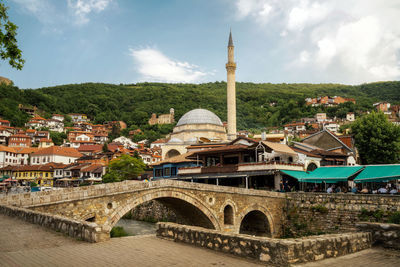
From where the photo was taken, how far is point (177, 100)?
111688 mm

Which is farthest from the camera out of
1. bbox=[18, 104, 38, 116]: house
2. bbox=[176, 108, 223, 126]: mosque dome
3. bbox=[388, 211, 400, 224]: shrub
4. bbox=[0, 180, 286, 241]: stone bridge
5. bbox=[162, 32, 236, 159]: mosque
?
bbox=[18, 104, 38, 116]: house

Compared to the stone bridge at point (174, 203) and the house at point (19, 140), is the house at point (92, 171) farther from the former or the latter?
the house at point (19, 140)

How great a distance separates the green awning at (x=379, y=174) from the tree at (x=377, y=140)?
1339 cm

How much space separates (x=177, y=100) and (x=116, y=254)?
4200 inches

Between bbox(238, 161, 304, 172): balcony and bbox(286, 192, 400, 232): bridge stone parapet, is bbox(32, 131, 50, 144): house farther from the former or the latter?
bbox(286, 192, 400, 232): bridge stone parapet

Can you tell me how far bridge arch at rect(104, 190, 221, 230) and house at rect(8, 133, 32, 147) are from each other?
64946 millimetres

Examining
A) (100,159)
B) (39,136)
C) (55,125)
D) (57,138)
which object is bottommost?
(100,159)

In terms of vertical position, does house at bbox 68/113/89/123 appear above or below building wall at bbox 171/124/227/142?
above

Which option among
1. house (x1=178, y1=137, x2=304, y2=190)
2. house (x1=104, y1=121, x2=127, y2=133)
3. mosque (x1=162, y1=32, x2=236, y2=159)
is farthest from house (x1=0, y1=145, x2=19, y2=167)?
house (x1=178, y1=137, x2=304, y2=190)

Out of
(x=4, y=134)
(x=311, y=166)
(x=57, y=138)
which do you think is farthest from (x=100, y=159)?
(x=311, y=166)

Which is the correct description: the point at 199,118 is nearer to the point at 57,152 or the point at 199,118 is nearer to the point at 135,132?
the point at 57,152

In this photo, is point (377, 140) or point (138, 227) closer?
point (138, 227)

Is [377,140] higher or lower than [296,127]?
lower

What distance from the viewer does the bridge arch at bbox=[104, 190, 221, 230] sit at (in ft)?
47.8
